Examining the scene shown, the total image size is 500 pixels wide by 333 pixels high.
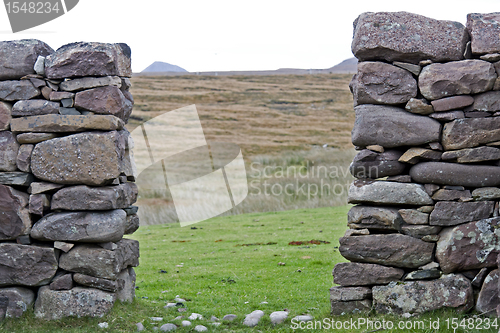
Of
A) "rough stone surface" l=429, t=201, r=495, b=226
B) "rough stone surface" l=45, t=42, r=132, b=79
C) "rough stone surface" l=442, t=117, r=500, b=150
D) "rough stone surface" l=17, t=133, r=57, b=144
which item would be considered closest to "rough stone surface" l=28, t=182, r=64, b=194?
"rough stone surface" l=17, t=133, r=57, b=144

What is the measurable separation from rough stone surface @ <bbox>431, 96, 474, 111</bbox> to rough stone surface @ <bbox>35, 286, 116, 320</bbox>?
547cm

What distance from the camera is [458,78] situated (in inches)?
256

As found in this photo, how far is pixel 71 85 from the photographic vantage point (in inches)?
272

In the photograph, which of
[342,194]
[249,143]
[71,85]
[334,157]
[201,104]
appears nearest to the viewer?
[71,85]

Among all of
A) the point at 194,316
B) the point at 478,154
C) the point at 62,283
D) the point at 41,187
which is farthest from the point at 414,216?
the point at 41,187

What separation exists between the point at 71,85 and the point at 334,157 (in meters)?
30.9

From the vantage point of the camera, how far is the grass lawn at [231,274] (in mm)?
6934

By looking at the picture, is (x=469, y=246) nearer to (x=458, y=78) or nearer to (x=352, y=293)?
(x=352, y=293)

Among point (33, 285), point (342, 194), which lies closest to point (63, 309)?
point (33, 285)

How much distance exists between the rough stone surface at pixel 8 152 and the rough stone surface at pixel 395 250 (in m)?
→ 5.23

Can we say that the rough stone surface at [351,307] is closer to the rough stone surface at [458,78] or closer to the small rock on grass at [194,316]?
the small rock on grass at [194,316]

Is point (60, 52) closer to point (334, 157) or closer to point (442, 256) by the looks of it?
point (442, 256)

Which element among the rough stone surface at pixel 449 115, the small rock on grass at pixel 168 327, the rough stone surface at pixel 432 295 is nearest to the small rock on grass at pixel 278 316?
the small rock on grass at pixel 168 327

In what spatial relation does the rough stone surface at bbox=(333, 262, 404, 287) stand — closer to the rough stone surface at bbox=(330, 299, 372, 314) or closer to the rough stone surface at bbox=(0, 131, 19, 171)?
the rough stone surface at bbox=(330, 299, 372, 314)
